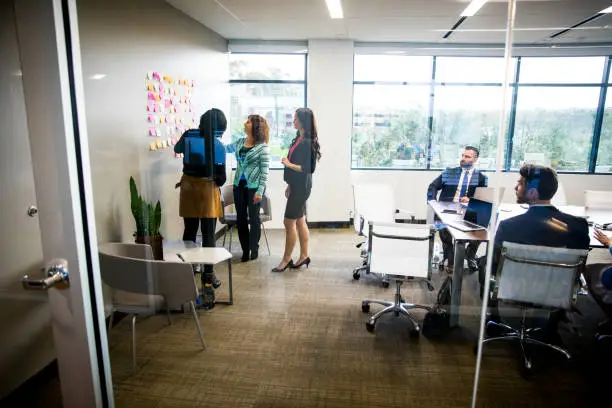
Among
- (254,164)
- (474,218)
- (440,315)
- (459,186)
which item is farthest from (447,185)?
(254,164)

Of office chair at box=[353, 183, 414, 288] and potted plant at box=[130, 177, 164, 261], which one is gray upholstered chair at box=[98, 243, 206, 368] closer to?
potted plant at box=[130, 177, 164, 261]

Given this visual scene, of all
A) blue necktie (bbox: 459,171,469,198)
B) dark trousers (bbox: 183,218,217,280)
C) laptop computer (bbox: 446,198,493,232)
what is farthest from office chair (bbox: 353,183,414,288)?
dark trousers (bbox: 183,218,217,280)

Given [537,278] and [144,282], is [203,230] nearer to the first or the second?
[144,282]

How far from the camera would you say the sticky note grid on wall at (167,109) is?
314 cm

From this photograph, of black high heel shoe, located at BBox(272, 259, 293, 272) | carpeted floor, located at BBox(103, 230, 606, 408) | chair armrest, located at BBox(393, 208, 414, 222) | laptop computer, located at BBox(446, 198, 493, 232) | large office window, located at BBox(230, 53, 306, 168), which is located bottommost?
carpeted floor, located at BBox(103, 230, 606, 408)

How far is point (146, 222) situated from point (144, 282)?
0.80 metres

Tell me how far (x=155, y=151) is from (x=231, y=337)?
5.46ft

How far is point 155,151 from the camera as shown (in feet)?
10.5

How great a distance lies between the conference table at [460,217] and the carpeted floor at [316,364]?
0.36ft

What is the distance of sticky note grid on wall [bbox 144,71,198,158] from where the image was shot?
3141 millimetres

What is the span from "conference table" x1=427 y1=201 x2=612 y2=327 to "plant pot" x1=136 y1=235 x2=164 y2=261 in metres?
2.15

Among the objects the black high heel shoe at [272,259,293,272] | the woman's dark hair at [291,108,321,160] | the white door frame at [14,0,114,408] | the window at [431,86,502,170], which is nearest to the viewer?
the white door frame at [14,0,114,408]

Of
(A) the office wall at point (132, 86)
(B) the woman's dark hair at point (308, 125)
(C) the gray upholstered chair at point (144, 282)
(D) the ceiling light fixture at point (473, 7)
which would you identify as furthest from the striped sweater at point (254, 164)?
(D) the ceiling light fixture at point (473, 7)

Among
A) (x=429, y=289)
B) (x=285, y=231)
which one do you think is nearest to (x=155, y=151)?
(x=285, y=231)
